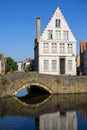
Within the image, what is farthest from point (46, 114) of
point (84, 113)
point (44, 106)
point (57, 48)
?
point (57, 48)

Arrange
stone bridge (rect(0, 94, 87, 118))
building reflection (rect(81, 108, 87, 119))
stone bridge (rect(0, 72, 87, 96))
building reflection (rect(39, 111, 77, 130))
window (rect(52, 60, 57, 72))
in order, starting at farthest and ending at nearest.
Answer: window (rect(52, 60, 57, 72)) → stone bridge (rect(0, 72, 87, 96)) → stone bridge (rect(0, 94, 87, 118)) → building reflection (rect(81, 108, 87, 119)) → building reflection (rect(39, 111, 77, 130))

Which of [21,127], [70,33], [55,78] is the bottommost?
[21,127]

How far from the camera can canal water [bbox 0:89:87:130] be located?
24227mm

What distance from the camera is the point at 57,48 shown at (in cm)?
4747

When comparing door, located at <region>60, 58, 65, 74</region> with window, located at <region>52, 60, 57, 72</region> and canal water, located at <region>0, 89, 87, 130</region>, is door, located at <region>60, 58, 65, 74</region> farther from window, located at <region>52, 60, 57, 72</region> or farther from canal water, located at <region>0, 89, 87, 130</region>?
canal water, located at <region>0, 89, 87, 130</region>

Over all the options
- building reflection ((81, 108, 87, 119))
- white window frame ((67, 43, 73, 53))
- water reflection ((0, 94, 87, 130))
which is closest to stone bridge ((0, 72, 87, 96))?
water reflection ((0, 94, 87, 130))

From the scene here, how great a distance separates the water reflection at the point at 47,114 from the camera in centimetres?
2425

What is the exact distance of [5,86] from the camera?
126 feet

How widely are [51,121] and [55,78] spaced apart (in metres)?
16.2

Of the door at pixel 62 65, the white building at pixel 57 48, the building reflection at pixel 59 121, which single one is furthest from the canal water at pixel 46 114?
the door at pixel 62 65

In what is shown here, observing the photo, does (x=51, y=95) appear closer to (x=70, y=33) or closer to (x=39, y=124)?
(x=70, y=33)

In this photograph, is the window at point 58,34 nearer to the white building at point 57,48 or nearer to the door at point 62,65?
the white building at point 57,48

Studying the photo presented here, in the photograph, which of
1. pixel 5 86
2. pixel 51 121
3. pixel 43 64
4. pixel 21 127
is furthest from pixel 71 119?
pixel 43 64

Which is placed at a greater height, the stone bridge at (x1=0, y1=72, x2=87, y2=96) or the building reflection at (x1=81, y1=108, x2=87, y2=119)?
the stone bridge at (x1=0, y1=72, x2=87, y2=96)
